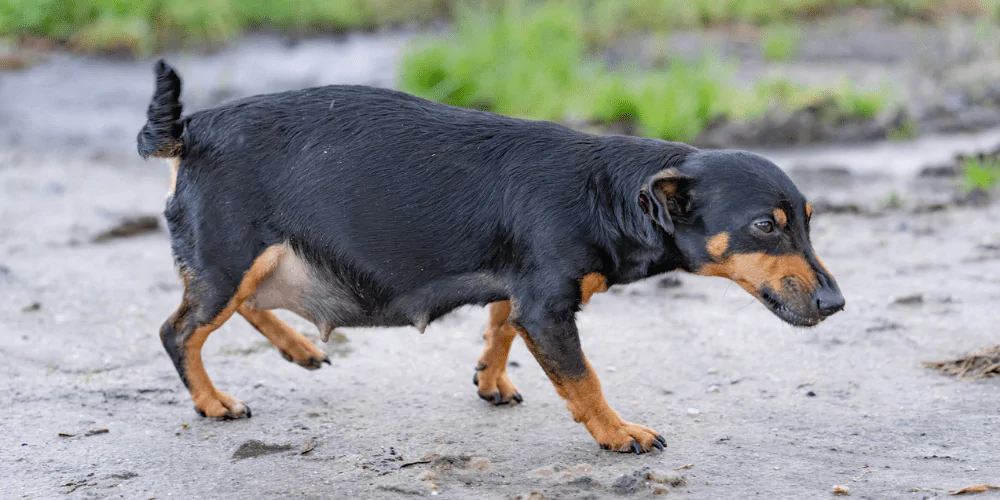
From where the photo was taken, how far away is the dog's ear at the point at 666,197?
3791mm

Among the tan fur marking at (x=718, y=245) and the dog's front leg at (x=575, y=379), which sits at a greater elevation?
the tan fur marking at (x=718, y=245)

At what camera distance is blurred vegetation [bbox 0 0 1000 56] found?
548 inches

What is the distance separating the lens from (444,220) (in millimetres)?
4133

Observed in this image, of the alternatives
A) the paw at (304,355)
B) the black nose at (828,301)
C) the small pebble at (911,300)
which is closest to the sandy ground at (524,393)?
the small pebble at (911,300)

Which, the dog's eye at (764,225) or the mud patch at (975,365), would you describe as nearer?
the dog's eye at (764,225)

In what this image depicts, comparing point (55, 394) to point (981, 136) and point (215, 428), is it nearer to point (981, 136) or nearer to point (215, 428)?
point (215, 428)

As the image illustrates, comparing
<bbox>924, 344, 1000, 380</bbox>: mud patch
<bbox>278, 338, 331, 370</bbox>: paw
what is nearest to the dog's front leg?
<bbox>278, 338, 331, 370</bbox>: paw

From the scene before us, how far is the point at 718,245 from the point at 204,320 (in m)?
2.08

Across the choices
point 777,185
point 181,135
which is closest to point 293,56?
point 181,135

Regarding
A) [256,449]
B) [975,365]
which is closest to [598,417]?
[256,449]

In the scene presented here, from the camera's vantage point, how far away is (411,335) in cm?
564

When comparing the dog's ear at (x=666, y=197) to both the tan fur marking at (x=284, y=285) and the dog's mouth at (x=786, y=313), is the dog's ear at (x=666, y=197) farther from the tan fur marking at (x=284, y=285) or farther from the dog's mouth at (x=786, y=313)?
the tan fur marking at (x=284, y=285)

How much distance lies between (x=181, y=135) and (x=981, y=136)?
8.48m

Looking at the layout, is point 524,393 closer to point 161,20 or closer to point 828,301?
point 828,301
